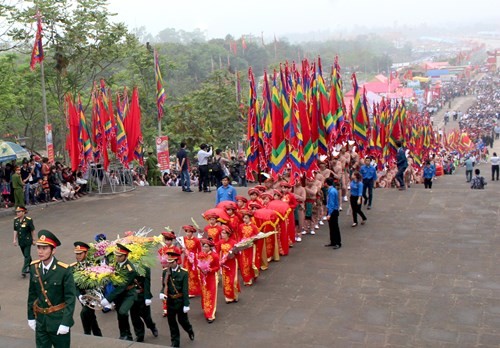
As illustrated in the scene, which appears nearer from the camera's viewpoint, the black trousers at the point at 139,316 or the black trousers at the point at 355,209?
the black trousers at the point at 139,316

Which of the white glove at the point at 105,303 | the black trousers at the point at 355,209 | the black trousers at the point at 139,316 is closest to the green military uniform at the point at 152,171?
the black trousers at the point at 355,209

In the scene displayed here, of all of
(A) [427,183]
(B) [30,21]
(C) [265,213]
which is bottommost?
(A) [427,183]

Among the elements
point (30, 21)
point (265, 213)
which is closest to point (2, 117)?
point (30, 21)

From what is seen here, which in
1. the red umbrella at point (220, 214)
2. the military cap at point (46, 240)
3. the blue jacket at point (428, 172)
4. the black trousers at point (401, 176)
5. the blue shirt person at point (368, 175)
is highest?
the military cap at point (46, 240)

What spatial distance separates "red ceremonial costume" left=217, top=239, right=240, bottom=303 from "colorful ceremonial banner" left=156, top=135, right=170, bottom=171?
977 centimetres

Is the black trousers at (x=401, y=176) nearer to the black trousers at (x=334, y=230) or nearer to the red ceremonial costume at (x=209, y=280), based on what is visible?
the black trousers at (x=334, y=230)

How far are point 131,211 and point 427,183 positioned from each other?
8528 millimetres

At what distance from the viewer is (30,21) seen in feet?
71.0

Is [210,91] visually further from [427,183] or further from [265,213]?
[265,213]

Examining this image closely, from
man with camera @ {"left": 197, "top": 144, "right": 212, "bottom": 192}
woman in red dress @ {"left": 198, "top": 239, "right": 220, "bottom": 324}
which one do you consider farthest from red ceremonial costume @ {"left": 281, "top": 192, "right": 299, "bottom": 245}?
man with camera @ {"left": 197, "top": 144, "right": 212, "bottom": 192}

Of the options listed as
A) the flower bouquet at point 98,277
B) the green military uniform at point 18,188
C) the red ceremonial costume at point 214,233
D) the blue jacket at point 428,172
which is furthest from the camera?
the blue jacket at point 428,172

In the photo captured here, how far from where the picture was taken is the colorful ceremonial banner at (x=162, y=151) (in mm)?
18641

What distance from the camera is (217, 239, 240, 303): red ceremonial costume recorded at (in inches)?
360

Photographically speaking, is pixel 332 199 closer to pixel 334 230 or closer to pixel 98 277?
pixel 334 230
